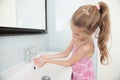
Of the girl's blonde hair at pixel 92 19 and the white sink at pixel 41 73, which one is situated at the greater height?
the girl's blonde hair at pixel 92 19

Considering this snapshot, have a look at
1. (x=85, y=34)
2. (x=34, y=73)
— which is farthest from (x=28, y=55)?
Result: (x=85, y=34)

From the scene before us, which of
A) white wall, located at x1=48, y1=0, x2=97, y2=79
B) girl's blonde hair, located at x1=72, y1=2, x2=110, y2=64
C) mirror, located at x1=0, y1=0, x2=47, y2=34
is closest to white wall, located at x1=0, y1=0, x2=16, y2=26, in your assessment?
mirror, located at x1=0, y1=0, x2=47, y2=34

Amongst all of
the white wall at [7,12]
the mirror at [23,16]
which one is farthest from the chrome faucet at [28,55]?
the white wall at [7,12]

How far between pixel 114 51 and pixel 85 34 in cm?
114

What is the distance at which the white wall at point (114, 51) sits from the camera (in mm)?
1979

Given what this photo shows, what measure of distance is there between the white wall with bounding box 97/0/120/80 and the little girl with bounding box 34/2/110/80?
88 centimetres

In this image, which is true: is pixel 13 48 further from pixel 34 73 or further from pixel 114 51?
pixel 114 51

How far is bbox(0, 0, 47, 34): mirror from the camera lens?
99cm

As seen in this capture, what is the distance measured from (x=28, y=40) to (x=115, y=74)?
1.36m

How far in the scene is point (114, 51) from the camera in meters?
2.07

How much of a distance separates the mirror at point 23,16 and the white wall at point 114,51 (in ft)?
2.85

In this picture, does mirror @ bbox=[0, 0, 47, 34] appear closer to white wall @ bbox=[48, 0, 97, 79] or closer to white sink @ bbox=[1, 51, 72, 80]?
white wall @ bbox=[48, 0, 97, 79]

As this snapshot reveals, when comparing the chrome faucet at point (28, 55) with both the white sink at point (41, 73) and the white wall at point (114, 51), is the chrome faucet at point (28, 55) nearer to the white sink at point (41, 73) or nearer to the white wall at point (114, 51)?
the white sink at point (41, 73)

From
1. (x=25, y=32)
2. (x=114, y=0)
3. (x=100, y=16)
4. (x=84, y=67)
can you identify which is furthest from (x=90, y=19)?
(x=114, y=0)
